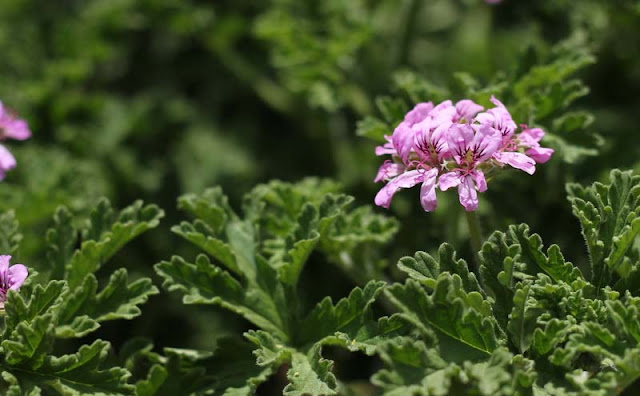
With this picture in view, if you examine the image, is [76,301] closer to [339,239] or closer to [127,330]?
[339,239]

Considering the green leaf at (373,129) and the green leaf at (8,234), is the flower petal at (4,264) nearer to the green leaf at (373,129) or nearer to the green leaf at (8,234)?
the green leaf at (8,234)

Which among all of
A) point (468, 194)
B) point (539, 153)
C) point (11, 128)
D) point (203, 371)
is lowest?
point (203, 371)

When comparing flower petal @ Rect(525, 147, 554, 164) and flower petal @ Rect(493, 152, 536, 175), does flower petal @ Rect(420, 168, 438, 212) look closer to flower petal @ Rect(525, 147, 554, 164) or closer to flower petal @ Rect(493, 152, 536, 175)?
flower petal @ Rect(493, 152, 536, 175)

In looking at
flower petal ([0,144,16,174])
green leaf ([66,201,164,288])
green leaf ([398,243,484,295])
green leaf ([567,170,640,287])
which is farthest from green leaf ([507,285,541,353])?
flower petal ([0,144,16,174])

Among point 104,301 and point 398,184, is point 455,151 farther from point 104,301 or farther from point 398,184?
point 104,301

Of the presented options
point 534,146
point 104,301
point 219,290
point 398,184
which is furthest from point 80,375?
point 534,146

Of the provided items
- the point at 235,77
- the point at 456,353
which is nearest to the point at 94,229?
the point at 456,353

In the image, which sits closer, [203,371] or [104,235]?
[203,371]
